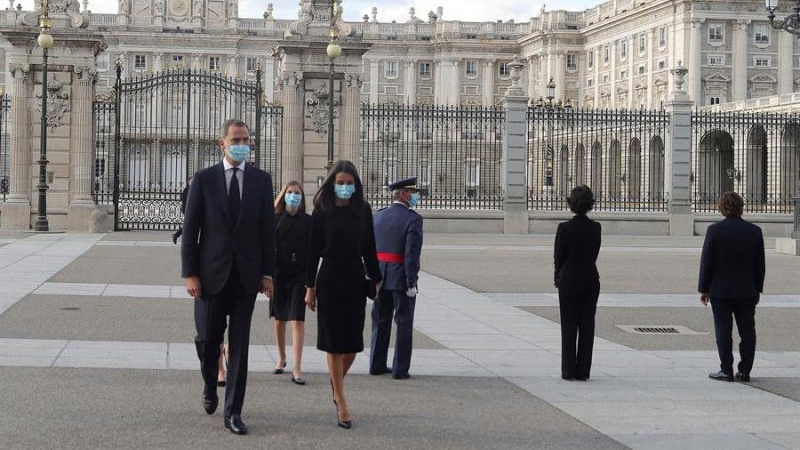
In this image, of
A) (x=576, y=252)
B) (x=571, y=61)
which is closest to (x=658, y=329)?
(x=576, y=252)

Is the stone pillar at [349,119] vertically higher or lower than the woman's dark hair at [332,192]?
higher

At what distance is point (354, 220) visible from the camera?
31.7ft

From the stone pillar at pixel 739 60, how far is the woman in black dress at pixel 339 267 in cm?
9479

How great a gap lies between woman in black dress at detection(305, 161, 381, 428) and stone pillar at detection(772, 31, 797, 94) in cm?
9589

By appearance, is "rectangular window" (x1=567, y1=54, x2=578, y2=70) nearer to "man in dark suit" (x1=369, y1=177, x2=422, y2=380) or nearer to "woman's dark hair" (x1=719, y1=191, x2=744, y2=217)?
"woman's dark hair" (x1=719, y1=191, x2=744, y2=217)

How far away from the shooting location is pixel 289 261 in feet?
38.0

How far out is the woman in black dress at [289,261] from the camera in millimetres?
11453

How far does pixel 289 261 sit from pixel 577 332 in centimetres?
286

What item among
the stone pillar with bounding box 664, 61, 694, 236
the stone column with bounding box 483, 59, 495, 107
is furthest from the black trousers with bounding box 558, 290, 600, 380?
the stone column with bounding box 483, 59, 495, 107

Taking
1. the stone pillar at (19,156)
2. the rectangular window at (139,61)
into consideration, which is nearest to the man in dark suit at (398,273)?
the stone pillar at (19,156)

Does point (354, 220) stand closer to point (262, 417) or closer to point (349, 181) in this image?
point (349, 181)

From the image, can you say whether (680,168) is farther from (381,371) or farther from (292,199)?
(292,199)

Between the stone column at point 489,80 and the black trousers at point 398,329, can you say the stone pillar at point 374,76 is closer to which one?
the stone column at point 489,80

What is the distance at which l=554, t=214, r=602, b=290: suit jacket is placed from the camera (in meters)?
11.9
